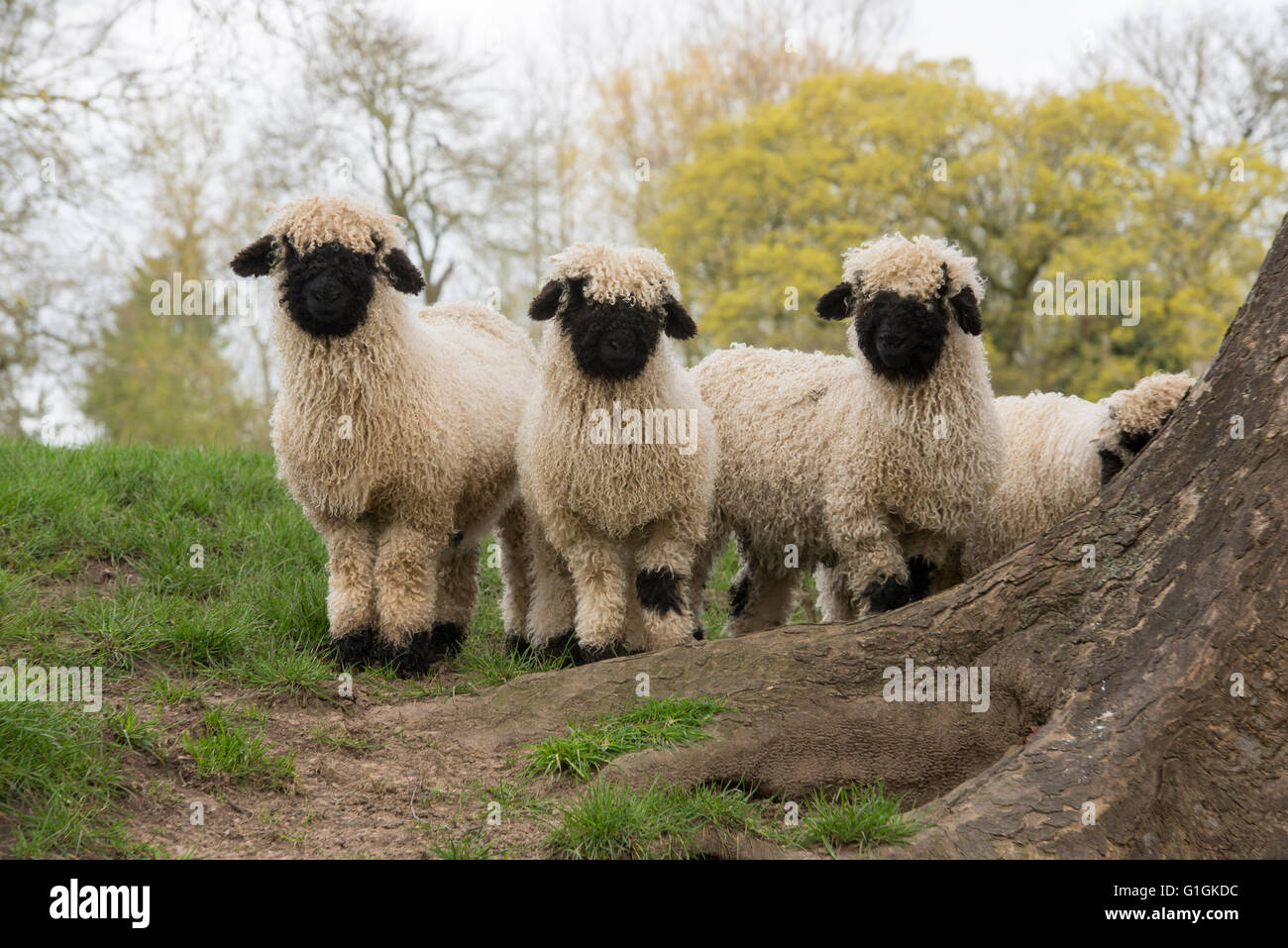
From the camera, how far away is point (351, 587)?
5.88 meters

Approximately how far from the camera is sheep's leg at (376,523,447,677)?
5840mm

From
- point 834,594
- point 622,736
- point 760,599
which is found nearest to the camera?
point 622,736

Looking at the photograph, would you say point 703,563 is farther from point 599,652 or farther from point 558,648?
point 599,652

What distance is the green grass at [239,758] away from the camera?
4.41m

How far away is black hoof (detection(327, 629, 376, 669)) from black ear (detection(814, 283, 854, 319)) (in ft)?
10.00

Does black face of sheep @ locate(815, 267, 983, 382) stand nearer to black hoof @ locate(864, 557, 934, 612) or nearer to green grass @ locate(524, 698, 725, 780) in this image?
black hoof @ locate(864, 557, 934, 612)

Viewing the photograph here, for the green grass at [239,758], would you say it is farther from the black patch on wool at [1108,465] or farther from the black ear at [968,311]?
the black patch on wool at [1108,465]

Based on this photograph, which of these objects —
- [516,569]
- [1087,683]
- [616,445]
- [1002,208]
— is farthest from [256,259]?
[1002,208]

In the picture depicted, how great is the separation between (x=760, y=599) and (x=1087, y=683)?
3.17 meters

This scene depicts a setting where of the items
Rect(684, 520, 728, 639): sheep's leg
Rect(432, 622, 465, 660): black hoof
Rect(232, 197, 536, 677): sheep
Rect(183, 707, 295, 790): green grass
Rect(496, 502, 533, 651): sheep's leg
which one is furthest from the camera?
Rect(496, 502, 533, 651): sheep's leg

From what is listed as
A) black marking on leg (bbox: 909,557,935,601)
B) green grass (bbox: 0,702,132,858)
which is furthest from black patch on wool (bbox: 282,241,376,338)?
black marking on leg (bbox: 909,557,935,601)

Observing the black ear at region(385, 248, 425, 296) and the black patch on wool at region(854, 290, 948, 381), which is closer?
the black patch on wool at region(854, 290, 948, 381)

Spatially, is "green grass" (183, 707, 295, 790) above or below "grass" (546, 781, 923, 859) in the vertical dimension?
above
